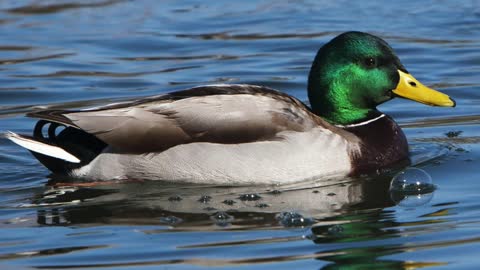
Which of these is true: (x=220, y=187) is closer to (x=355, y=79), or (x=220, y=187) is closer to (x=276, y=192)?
(x=276, y=192)

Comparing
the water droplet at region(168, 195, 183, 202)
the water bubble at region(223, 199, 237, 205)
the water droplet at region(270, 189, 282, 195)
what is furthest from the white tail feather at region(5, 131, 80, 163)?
the water droplet at region(270, 189, 282, 195)

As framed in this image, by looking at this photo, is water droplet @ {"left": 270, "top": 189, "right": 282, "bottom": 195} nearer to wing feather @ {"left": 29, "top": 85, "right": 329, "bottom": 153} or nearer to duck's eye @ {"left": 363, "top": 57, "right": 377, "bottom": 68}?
wing feather @ {"left": 29, "top": 85, "right": 329, "bottom": 153}

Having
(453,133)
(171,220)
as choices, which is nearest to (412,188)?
(171,220)

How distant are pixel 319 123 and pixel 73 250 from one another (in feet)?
8.33

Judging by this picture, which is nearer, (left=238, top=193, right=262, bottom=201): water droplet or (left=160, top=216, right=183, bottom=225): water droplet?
(left=160, top=216, right=183, bottom=225): water droplet

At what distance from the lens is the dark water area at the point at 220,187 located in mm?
6977

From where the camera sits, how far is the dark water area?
6.98 metres

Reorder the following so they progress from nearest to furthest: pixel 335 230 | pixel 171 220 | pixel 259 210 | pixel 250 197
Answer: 1. pixel 335 230
2. pixel 171 220
3. pixel 259 210
4. pixel 250 197

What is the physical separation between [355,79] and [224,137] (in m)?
1.18

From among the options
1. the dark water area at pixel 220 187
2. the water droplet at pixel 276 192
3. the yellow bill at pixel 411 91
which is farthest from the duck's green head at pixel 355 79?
the water droplet at pixel 276 192

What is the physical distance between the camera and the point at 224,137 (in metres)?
8.74

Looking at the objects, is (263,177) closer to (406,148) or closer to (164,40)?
(406,148)

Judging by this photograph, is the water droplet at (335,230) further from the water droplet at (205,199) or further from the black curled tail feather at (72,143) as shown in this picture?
the black curled tail feather at (72,143)

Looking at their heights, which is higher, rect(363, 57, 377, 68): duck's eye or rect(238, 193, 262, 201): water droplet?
rect(363, 57, 377, 68): duck's eye
